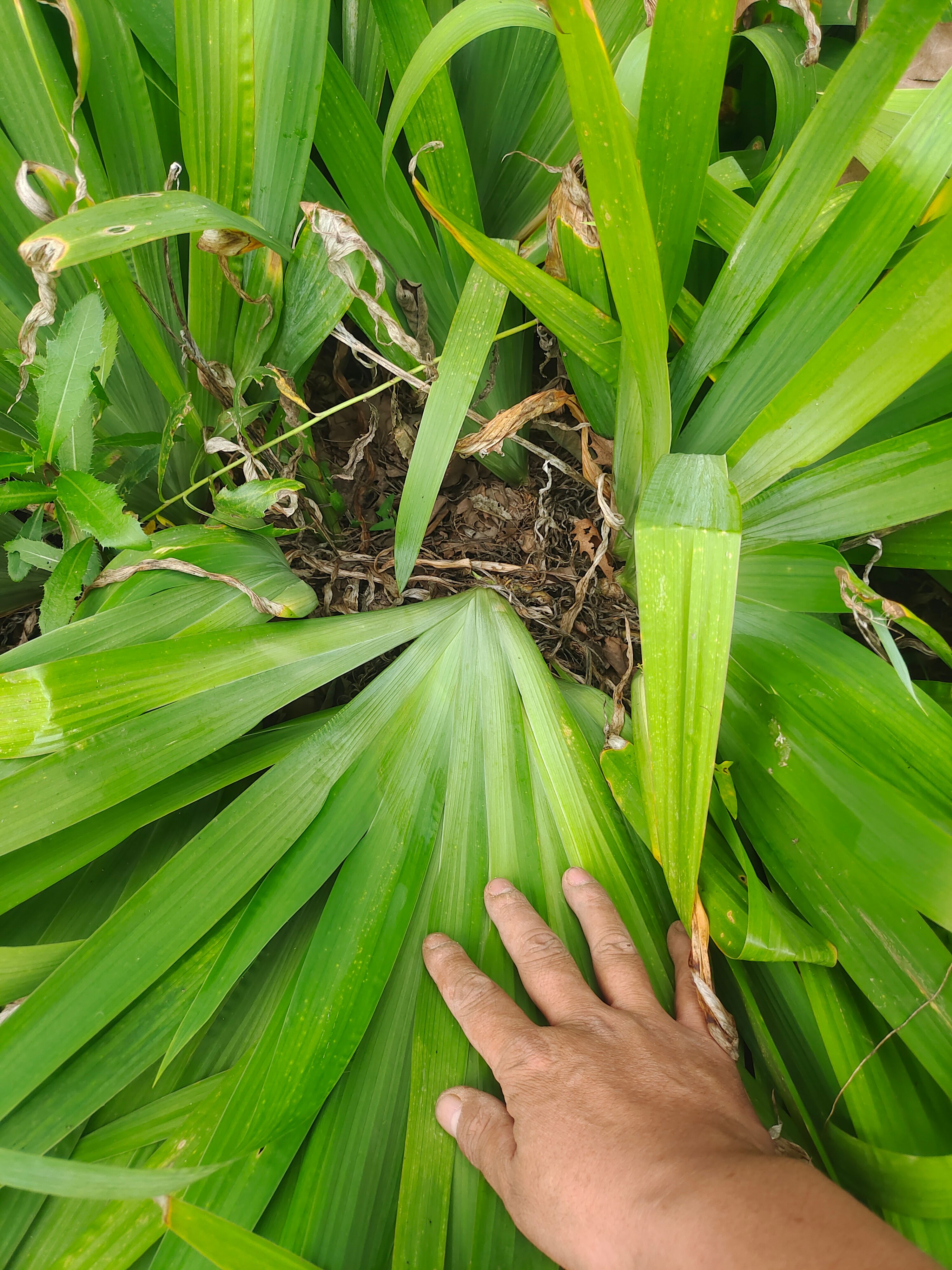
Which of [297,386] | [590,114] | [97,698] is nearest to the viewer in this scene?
[590,114]

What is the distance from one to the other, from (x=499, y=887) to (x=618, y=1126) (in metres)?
0.24

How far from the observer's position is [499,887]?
750mm

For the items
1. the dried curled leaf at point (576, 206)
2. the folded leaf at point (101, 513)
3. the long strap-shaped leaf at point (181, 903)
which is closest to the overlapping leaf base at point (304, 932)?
the long strap-shaped leaf at point (181, 903)

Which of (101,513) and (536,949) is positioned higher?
(101,513)

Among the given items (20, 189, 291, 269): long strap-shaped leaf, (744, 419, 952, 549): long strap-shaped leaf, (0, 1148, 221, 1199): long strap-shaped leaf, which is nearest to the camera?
(0, 1148, 221, 1199): long strap-shaped leaf

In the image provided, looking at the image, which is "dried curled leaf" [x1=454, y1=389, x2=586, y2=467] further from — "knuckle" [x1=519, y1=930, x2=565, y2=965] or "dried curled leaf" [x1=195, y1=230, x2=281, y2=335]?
"knuckle" [x1=519, y1=930, x2=565, y2=965]

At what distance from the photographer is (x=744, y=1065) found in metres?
0.81

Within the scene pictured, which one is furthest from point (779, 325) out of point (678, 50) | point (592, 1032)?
point (592, 1032)

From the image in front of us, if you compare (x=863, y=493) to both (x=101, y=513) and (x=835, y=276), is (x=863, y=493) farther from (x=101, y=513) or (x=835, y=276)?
(x=101, y=513)

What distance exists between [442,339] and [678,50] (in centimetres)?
44

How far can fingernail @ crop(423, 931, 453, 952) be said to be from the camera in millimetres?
727

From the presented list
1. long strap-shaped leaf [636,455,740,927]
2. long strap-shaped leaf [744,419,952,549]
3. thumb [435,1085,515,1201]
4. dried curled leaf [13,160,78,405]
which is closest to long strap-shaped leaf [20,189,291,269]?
dried curled leaf [13,160,78,405]

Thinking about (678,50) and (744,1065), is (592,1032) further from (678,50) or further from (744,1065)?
(678,50)

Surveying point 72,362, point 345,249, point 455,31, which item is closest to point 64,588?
point 72,362
